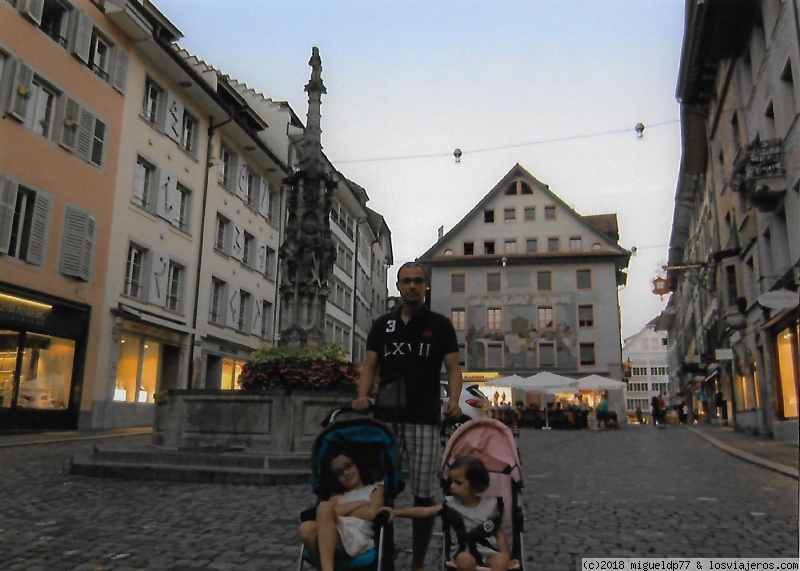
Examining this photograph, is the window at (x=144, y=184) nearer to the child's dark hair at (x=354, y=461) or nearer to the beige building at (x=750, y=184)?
the beige building at (x=750, y=184)

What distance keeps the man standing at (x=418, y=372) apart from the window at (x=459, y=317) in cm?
4106

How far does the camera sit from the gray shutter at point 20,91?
54.0 feet

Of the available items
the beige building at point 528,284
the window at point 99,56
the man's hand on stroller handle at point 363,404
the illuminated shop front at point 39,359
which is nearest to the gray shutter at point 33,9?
the window at point 99,56

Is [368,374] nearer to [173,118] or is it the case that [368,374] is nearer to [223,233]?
[173,118]

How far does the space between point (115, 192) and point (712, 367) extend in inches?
1160

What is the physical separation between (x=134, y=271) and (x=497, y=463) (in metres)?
20.6

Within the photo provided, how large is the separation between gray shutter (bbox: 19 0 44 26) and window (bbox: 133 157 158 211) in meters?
5.50

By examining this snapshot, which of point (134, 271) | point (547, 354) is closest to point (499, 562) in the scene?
point (134, 271)

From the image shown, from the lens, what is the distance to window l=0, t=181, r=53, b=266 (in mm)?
16125

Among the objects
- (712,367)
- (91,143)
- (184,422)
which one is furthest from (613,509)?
(712,367)

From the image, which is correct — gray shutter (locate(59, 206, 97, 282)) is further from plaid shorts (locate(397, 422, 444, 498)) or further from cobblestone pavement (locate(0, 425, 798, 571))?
plaid shorts (locate(397, 422, 444, 498))

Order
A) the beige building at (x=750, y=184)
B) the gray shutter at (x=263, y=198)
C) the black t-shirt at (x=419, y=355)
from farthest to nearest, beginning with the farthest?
the gray shutter at (x=263, y=198) → the beige building at (x=750, y=184) → the black t-shirt at (x=419, y=355)

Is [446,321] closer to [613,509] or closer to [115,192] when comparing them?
[613,509]

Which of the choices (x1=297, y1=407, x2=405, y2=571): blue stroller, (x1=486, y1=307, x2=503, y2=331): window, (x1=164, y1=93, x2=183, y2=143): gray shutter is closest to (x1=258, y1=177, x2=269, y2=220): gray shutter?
(x1=164, y1=93, x2=183, y2=143): gray shutter
